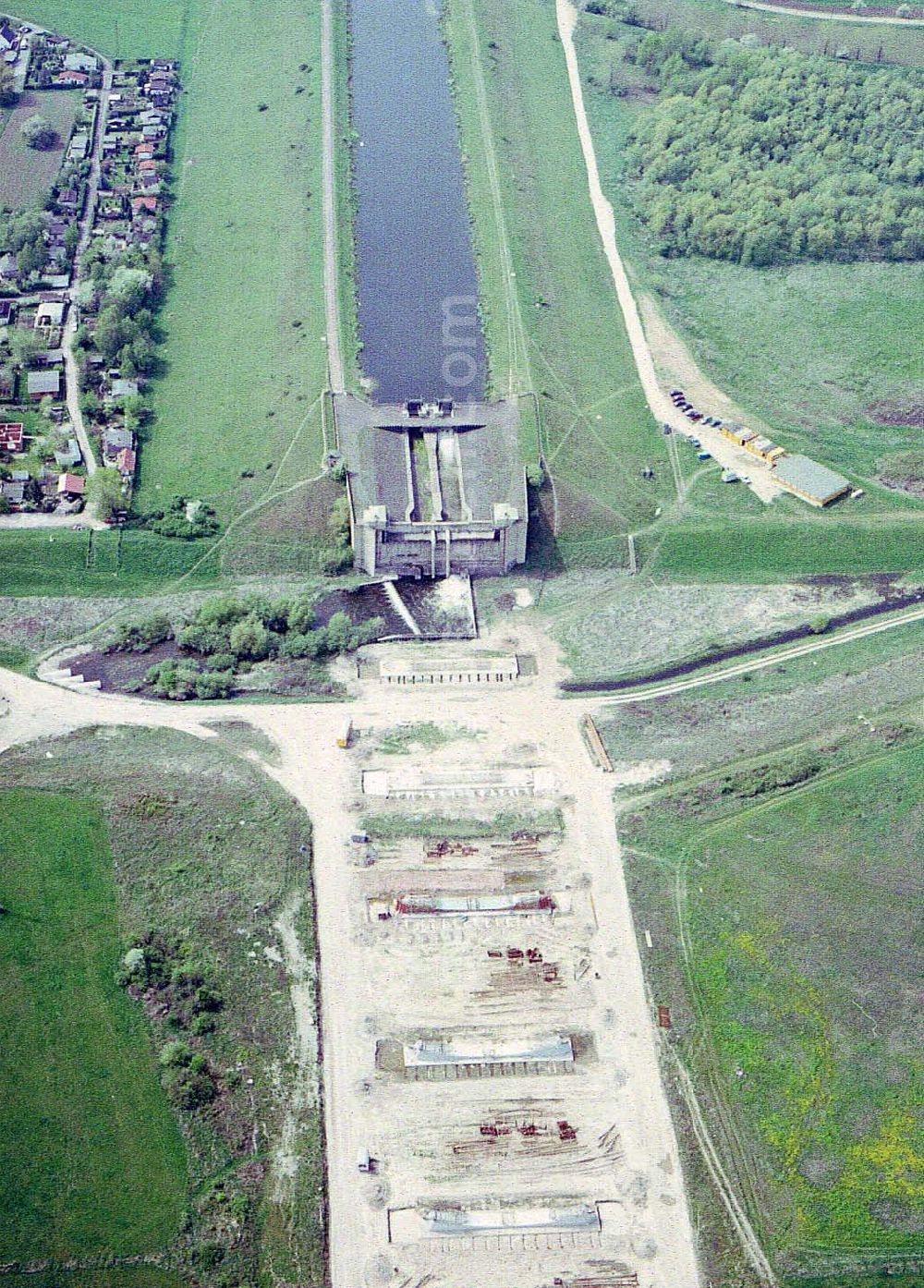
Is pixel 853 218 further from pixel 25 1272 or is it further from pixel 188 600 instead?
pixel 25 1272

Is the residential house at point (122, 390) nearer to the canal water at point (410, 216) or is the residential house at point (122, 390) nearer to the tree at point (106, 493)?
the tree at point (106, 493)

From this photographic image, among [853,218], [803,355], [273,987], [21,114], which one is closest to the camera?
[273,987]

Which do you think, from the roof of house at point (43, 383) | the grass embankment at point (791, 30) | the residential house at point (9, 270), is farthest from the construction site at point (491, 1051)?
the grass embankment at point (791, 30)

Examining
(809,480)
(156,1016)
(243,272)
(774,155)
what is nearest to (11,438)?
(243,272)

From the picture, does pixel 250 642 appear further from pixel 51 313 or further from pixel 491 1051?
pixel 51 313

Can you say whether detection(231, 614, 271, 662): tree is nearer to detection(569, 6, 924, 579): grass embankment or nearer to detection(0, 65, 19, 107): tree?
detection(569, 6, 924, 579): grass embankment

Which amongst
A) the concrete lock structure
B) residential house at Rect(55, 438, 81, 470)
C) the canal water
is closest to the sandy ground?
the canal water

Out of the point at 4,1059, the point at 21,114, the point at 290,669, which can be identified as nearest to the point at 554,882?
Result: the point at 290,669
